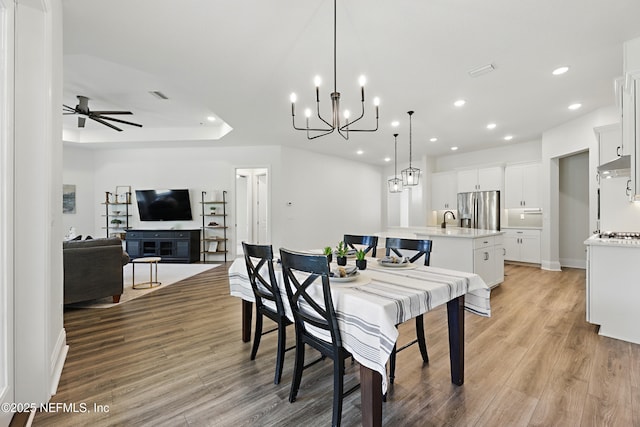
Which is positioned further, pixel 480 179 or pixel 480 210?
pixel 480 179

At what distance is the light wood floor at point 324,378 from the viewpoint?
64.7 inches

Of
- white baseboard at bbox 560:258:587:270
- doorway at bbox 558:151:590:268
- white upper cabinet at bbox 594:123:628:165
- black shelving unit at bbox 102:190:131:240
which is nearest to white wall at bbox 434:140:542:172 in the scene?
doorway at bbox 558:151:590:268

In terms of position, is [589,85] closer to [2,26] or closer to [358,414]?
[358,414]

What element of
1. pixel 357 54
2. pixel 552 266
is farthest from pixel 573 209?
pixel 357 54

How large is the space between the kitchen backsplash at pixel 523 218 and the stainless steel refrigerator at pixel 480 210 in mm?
582

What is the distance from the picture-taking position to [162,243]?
6.89 metres

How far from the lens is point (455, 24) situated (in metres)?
2.48

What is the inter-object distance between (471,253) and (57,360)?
4433 mm

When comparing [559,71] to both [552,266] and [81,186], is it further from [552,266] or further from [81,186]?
[81,186]

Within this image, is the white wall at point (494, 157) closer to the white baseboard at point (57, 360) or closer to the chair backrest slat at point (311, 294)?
the chair backrest slat at point (311, 294)

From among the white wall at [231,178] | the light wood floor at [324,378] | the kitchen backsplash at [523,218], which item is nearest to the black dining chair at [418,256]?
the light wood floor at [324,378]

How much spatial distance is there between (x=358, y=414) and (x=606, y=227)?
4224 millimetres

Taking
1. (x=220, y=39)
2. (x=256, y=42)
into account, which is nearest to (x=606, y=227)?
(x=256, y=42)

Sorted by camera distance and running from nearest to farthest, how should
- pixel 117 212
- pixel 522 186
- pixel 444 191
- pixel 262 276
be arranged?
pixel 262 276, pixel 522 186, pixel 117 212, pixel 444 191
